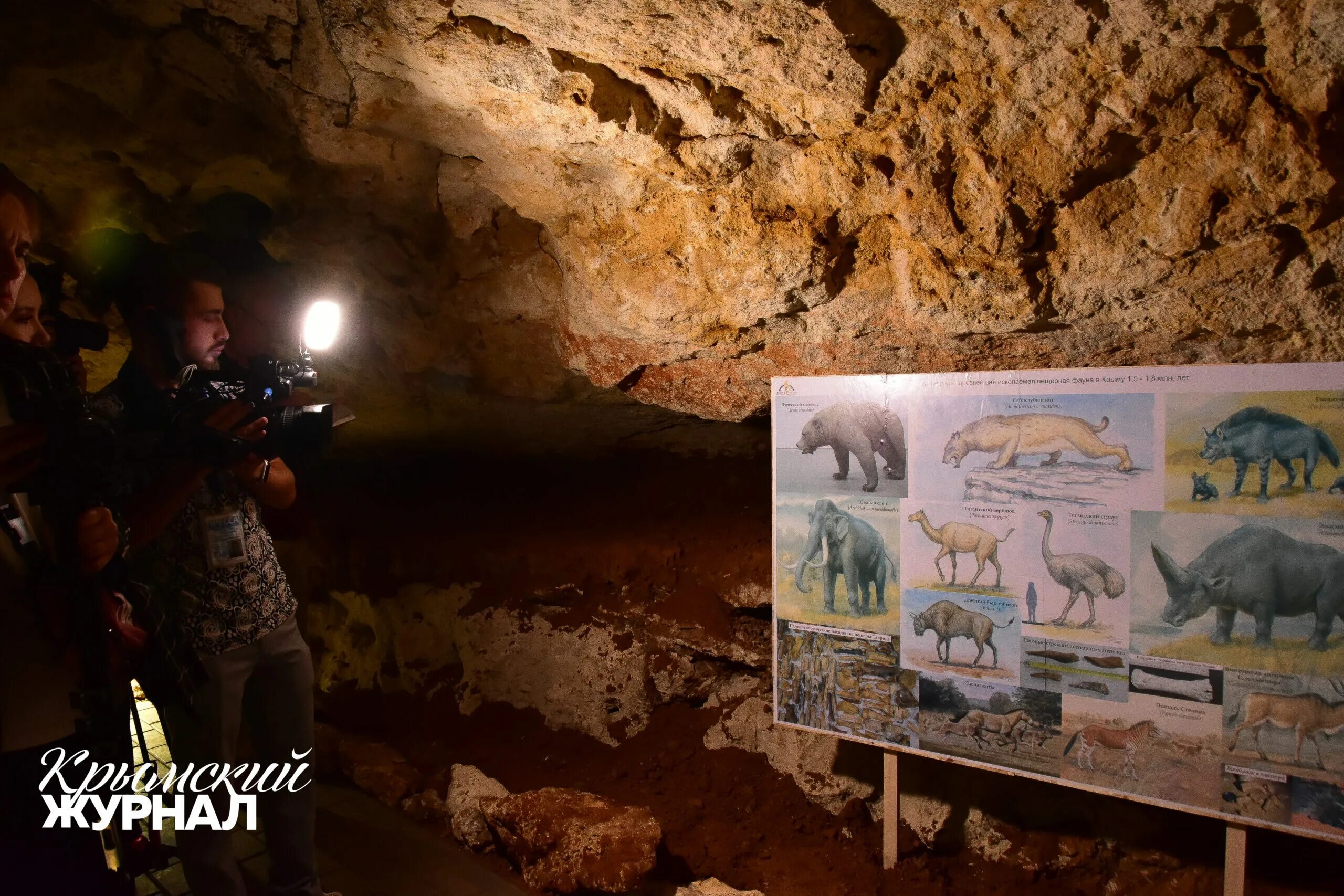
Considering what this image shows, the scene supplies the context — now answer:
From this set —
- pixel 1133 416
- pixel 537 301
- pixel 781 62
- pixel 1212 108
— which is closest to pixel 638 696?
pixel 537 301

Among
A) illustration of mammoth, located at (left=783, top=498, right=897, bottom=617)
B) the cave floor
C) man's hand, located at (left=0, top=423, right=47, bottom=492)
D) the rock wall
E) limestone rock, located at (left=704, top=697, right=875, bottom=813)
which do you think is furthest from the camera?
limestone rock, located at (left=704, top=697, right=875, bottom=813)

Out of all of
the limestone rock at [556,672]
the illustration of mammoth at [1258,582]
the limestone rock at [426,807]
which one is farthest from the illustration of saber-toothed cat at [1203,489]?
the limestone rock at [426,807]

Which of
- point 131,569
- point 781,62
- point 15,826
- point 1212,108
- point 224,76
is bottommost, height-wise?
point 15,826

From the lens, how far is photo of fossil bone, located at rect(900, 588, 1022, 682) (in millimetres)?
2111

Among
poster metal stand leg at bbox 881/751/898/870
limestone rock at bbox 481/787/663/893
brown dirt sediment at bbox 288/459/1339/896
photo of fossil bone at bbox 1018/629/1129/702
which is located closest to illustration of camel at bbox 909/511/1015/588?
photo of fossil bone at bbox 1018/629/1129/702

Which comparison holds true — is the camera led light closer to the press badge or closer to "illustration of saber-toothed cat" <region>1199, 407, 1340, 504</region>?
the press badge

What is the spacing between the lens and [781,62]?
5.98 ft

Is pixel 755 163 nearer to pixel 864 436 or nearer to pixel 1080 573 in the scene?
pixel 864 436

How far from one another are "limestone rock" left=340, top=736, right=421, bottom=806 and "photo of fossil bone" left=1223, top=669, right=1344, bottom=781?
3476mm

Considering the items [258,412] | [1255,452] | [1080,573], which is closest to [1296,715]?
[1080,573]

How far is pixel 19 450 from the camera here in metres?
1.53

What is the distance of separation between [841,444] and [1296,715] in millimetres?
1356

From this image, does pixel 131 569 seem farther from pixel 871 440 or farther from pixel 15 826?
pixel 871 440

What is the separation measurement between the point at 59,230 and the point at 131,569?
176 centimetres
